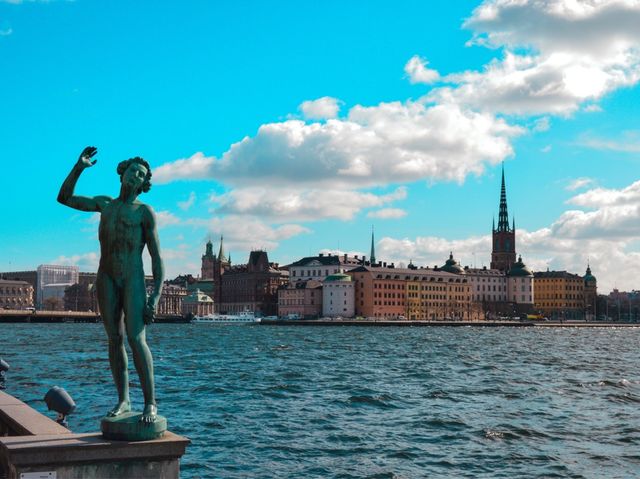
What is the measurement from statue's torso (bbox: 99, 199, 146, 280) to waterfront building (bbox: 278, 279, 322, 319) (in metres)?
161

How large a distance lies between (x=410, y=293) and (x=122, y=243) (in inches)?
6544

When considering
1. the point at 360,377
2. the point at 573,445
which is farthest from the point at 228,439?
the point at 360,377

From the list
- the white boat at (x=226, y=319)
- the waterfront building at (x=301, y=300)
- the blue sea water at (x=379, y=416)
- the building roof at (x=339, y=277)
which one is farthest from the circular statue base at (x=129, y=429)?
the waterfront building at (x=301, y=300)

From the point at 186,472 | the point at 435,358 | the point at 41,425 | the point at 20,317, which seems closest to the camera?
the point at 41,425

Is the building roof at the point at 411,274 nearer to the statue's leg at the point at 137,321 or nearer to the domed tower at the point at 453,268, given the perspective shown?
the domed tower at the point at 453,268

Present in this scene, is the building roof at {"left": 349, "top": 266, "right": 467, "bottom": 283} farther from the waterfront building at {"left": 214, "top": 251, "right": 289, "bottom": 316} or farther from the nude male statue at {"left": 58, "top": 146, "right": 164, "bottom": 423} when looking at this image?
the nude male statue at {"left": 58, "top": 146, "right": 164, "bottom": 423}

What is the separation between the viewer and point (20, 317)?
6240 inches

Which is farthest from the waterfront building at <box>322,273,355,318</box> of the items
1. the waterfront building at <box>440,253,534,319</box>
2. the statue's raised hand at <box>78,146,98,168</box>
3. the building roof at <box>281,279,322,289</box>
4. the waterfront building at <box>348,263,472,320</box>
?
the statue's raised hand at <box>78,146,98,168</box>

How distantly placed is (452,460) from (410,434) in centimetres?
296

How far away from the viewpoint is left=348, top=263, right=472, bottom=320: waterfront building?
166m

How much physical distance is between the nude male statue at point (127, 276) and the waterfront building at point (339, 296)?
515ft

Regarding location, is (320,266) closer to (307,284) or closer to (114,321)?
(307,284)

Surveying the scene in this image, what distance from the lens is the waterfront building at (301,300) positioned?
17088 cm

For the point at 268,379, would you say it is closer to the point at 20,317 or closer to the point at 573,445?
the point at 573,445
